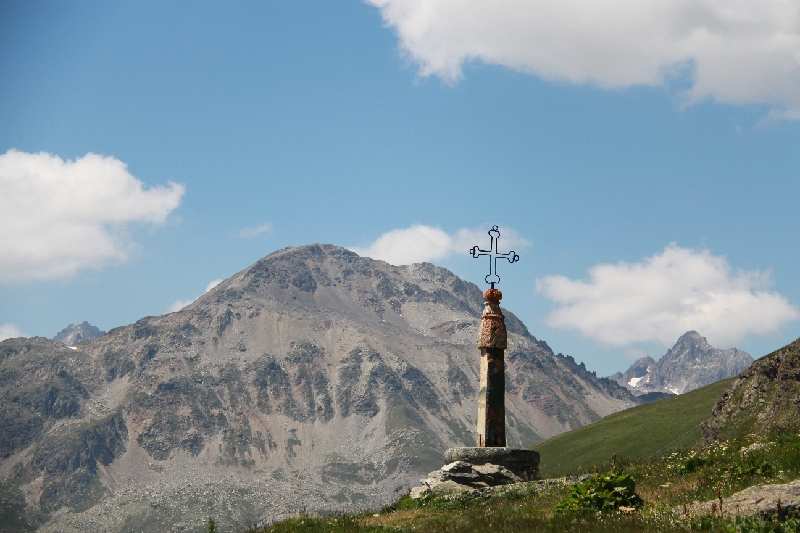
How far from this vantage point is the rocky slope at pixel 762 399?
52.4 meters

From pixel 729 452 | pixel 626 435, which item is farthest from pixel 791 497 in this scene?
pixel 626 435

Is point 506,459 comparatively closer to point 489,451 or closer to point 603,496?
point 489,451

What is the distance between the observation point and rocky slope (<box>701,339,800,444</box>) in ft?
172

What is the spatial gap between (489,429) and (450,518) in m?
9.97

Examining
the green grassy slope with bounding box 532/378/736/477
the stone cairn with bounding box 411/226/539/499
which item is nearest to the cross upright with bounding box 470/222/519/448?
the stone cairn with bounding box 411/226/539/499

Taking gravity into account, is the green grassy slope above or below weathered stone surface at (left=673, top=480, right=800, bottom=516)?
above

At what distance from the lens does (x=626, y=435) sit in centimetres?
19262

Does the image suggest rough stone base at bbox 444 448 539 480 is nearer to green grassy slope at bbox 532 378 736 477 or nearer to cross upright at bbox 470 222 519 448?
cross upright at bbox 470 222 519 448

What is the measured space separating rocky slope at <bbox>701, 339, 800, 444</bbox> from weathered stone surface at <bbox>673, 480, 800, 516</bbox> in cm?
3160

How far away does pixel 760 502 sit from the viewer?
18797 millimetres

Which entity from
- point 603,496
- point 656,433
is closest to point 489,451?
point 603,496

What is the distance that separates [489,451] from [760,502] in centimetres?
1352

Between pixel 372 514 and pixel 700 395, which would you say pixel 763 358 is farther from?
pixel 700 395

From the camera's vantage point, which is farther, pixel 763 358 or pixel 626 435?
pixel 626 435
